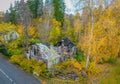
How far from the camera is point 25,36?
3647 centimetres

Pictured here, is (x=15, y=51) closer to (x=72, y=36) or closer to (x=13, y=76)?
(x=13, y=76)

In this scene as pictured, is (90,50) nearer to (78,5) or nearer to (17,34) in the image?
(78,5)

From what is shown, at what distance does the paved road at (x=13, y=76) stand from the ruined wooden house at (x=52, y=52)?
2729 millimetres

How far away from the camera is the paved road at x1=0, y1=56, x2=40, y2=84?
26908mm

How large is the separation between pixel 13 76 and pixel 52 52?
6.46m

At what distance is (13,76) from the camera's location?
28234 millimetres

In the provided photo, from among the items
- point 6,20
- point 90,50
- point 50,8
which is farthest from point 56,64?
point 6,20

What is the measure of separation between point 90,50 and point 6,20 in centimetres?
2430

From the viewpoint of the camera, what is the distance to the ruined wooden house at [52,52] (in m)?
31.0

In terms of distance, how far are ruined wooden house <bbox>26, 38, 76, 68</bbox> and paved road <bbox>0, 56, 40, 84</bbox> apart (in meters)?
2.73

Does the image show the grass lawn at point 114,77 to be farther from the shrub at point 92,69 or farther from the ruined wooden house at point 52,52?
the ruined wooden house at point 52,52

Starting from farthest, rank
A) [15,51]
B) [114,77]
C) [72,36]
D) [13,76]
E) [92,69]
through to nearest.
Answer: [72,36] → [15,51] → [92,69] → [114,77] → [13,76]

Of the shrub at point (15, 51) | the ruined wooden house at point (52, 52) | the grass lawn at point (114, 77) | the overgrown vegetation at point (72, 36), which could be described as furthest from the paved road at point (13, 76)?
the grass lawn at point (114, 77)

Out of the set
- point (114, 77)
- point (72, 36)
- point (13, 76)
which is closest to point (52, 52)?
point (13, 76)
